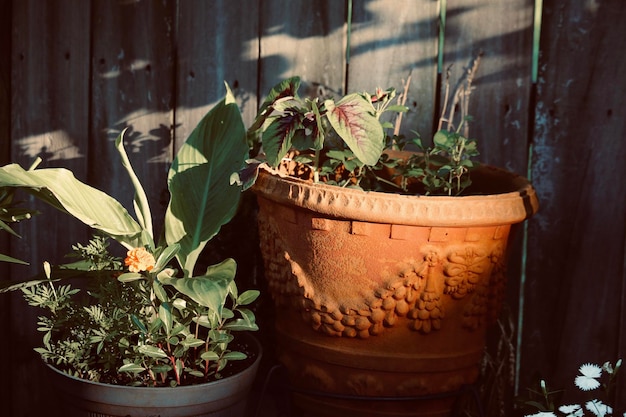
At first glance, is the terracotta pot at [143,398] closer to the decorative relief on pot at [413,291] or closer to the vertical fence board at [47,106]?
the decorative relief on pot at [413,291]

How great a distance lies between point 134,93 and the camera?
2605 mm

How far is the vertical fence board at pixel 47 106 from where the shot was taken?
2598mm

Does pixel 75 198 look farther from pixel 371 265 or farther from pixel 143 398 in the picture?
pixel 371 265

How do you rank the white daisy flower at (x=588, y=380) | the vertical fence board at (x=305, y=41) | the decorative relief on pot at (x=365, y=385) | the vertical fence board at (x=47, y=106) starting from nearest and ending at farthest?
the white daisy flower at (x=588, y=380) < the decorative relief on pot at (x=365, y=385) < the vertical fence board at (x=305, y=41) < the vertical fence board at (x=47, y=106)

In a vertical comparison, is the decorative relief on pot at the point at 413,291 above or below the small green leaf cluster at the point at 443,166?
below

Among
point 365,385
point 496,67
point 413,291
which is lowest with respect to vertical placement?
point 365,385

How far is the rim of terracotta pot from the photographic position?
1884 millimetres

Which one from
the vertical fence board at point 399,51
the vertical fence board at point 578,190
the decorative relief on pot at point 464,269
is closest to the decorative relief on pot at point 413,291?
the decorative relief on pot at point 464,269

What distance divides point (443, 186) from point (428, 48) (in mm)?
496

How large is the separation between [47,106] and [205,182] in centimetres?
80

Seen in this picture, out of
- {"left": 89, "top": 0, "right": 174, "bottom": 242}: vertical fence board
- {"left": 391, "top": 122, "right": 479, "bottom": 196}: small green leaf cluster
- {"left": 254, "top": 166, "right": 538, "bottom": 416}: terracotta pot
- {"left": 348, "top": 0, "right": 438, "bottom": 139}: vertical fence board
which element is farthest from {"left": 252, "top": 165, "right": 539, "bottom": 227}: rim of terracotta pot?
{"left": 89, "top": 0, "right": 174, "bottom": 242}: vertical fence board

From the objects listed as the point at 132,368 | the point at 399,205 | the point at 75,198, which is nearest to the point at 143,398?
the point at 132,368

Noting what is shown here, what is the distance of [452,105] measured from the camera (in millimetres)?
2465

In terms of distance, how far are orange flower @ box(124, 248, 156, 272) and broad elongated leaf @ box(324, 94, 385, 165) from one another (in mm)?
549
